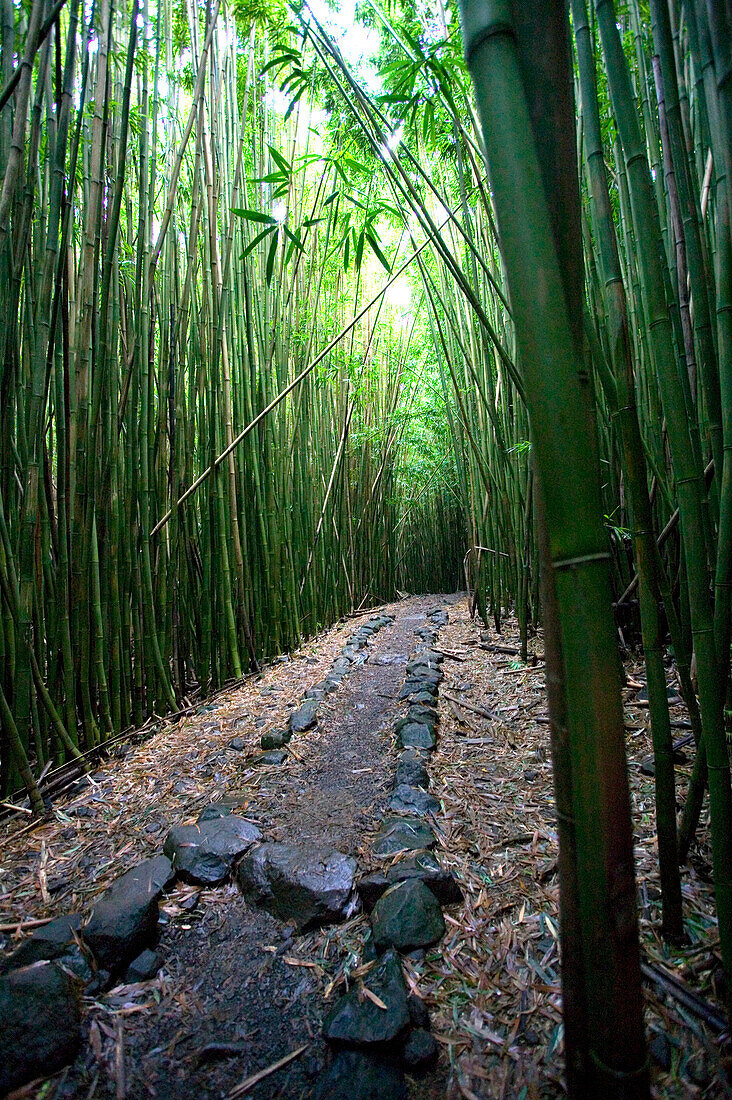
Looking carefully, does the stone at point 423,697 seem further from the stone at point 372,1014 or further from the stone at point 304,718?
the stone at point 372,1014

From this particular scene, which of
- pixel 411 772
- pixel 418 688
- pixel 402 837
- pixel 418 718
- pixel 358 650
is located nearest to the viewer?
pixel 402 837

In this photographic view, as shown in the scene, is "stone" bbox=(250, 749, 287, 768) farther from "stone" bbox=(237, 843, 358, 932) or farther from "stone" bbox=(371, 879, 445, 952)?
"stone" bbox=(371, 879, 445, 952)

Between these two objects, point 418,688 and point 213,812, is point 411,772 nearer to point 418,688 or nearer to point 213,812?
point 213,812

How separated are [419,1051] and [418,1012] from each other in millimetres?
38

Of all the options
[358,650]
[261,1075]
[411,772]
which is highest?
[358,650]

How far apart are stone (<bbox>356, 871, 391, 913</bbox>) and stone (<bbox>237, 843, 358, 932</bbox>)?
0.02 metres

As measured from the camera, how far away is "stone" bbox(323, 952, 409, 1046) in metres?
0.56

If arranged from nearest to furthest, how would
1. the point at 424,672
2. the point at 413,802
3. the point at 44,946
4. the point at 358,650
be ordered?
1. the point at 44,946
2. the point at 413,802
3. the point at 424,672
4. the point at 358,650

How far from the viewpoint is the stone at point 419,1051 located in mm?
540

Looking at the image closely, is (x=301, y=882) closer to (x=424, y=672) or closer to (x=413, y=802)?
(x=413, y=802)

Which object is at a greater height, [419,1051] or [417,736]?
[417,736]

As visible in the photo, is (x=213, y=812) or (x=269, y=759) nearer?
(x=213, y=812)

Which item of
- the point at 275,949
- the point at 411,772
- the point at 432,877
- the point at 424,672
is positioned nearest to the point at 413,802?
the point at 411,772

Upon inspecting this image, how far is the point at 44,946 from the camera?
69 centimetres
